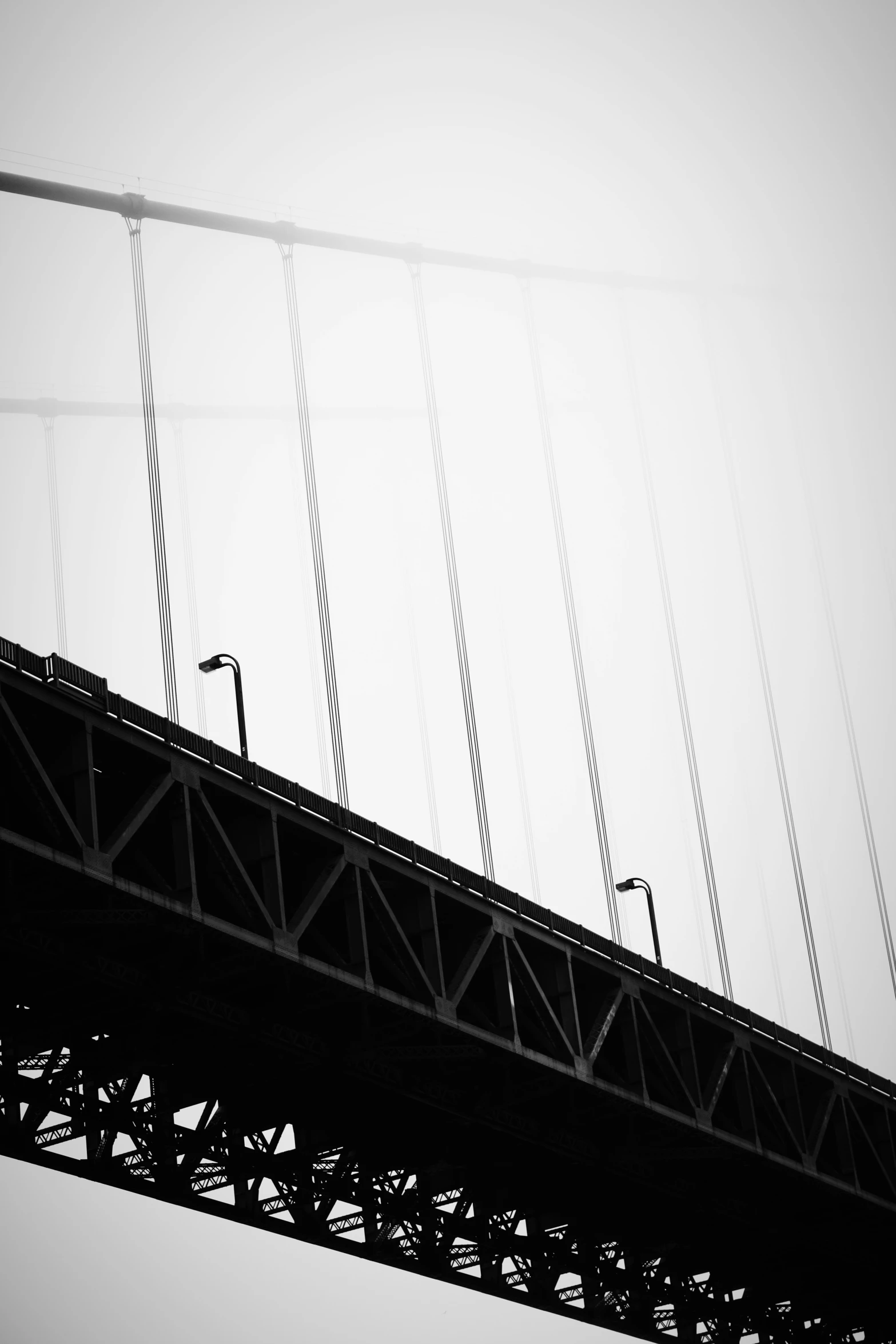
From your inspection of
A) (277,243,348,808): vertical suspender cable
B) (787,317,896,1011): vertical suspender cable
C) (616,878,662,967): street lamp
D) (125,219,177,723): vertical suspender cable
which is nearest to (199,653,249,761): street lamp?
(125,219,177,723): vertical suspender cable

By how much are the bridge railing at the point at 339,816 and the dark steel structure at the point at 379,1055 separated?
0.07 metres

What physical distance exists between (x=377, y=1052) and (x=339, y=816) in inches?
180

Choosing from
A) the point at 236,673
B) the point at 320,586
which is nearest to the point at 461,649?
the point at 320,586

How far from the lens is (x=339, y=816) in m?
31.2

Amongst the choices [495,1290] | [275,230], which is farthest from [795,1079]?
[275,230]

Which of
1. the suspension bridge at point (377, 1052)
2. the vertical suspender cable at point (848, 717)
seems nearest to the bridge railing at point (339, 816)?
the suspension bridge at point (377, 1052)

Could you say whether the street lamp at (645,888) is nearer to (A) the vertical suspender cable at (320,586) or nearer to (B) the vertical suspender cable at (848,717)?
(A) the vertical suspender cable at (320,586)

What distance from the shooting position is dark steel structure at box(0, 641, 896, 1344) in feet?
89.4

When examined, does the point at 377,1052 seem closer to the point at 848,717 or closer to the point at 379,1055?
the point at 379,1055

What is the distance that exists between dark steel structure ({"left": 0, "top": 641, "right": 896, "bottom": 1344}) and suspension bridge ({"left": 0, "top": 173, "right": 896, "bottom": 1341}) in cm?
7

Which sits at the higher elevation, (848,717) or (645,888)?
(848,717)

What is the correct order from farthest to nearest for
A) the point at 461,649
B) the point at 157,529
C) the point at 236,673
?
the point at 461,649 → the point at 157,529 → the point at 236,673

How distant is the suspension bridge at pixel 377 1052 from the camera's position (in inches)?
1077

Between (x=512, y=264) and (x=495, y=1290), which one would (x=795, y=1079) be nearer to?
(x=495, y=1290)
